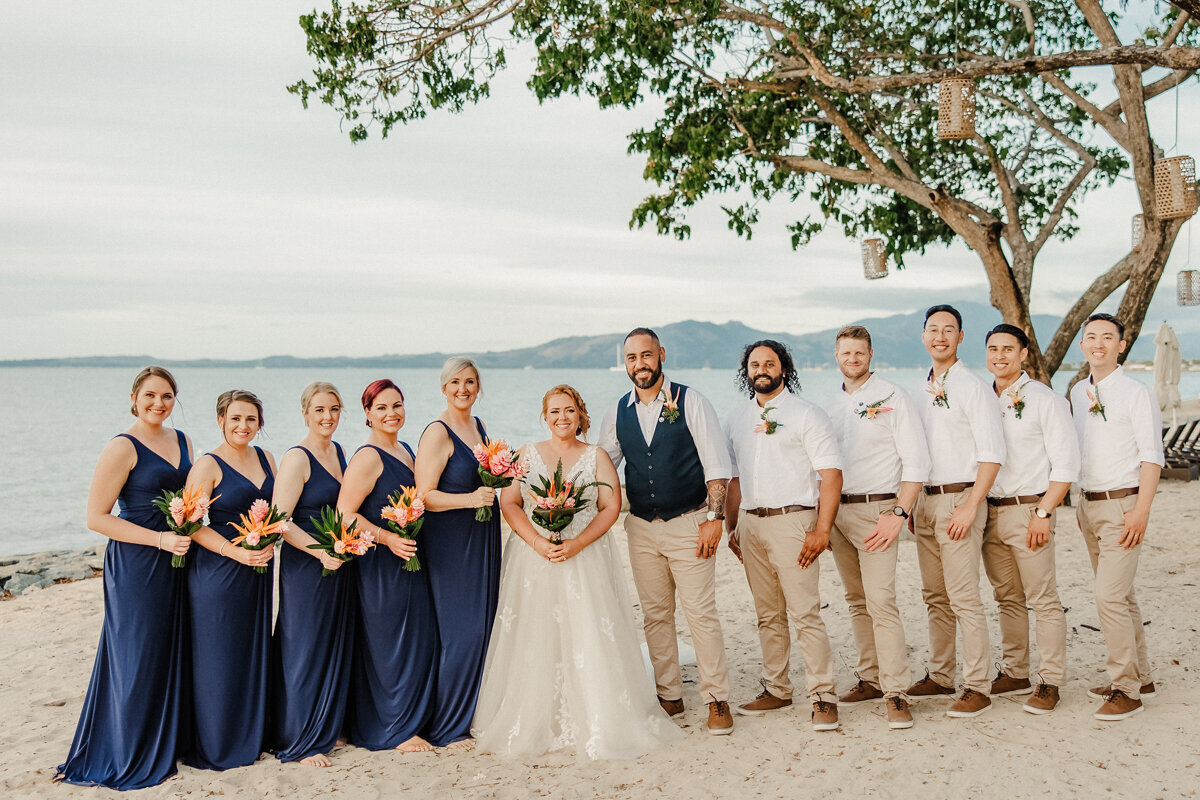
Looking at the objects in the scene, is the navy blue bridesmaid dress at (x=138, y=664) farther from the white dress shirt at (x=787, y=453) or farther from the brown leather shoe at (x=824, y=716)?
the brown leather shoe at (x=824, y=716)

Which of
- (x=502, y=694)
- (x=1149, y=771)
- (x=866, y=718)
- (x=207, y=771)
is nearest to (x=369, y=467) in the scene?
(x=502, y=694)

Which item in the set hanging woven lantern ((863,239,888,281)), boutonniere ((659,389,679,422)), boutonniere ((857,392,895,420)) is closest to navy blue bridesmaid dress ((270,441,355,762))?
boutonniere ((659,389,679,422))

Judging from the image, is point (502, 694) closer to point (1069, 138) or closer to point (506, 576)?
point (506, 576)

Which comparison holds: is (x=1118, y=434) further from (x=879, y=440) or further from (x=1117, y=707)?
(x=1117, y=707)

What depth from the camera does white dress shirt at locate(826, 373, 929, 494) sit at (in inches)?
196

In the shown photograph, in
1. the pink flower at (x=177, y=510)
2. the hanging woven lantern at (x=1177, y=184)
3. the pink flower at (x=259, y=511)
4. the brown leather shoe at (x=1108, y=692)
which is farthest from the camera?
the hanging woven lantern at (x=1177, y=184)

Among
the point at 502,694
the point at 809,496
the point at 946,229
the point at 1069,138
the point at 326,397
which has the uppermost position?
the point at 1069,138

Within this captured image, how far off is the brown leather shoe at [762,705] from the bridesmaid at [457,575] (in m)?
1.60

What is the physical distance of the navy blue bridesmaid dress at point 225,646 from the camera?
4.75 m

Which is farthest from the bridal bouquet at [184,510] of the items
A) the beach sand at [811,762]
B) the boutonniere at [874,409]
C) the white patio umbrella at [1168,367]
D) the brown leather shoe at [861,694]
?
the white patio umbrella at [1168,367]

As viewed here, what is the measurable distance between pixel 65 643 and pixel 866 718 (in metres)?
6.79

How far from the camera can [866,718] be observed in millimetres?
5188

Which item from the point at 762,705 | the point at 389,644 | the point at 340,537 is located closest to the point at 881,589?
the point at 762,705

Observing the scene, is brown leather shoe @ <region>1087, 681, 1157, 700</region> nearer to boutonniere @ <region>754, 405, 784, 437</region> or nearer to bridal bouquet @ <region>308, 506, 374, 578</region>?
boutonniere @ <region>754, 405, 784, 437</region>
